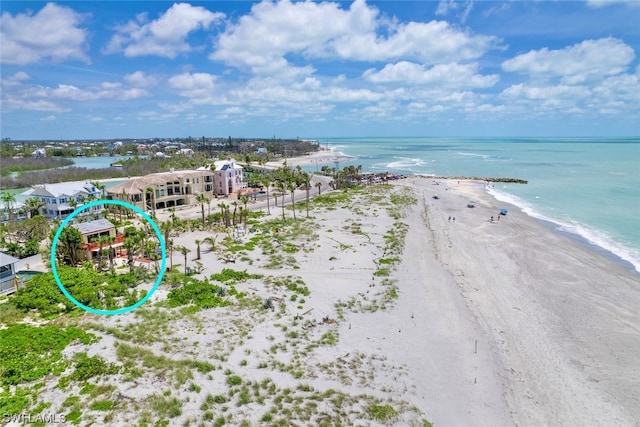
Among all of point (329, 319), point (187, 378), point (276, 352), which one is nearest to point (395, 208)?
point (329, 319)

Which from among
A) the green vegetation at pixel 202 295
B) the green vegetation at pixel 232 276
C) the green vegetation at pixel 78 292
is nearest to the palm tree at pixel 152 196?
the green vegetation at pixel 78 292

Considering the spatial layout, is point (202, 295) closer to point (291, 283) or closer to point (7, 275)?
point (291, 283)

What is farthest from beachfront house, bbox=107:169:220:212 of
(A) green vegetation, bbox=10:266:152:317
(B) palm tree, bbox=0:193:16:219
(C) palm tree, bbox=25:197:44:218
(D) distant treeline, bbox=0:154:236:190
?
(A) green vegetation, bbox=10:266:152:317

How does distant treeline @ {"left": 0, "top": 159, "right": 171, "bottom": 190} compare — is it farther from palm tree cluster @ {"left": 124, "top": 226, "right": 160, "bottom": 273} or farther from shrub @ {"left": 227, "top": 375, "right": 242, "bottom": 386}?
shrub @ {"left": 227, "top": 375, "right": 242, "bottom": 386}

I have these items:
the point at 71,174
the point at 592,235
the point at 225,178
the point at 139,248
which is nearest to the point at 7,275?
the point at 139,248

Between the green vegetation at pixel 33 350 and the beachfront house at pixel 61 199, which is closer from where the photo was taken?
the green vegetation at pixel 33 350

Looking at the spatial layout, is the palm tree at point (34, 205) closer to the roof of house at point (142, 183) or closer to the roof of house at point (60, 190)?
the roof of house at point (60, 190)
